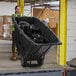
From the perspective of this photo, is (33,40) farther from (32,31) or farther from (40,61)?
(40,61)

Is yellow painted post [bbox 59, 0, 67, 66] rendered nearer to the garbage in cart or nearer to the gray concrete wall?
the gray concrete wall

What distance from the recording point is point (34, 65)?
6.32 metres

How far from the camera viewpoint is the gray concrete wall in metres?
7.79

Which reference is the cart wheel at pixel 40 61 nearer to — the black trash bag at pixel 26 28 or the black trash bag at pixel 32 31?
the black trash bag at pixel 32 31

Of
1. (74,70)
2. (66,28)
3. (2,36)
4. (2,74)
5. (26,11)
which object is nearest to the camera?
(2,74)

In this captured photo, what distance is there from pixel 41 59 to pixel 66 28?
1878 millimetres

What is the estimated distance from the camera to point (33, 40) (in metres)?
5.78

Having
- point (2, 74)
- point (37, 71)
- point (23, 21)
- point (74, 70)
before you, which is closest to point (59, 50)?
point (74, 70)

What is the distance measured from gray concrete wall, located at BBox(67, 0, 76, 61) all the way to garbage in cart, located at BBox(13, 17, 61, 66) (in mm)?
1566

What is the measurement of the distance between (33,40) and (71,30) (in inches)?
96.4

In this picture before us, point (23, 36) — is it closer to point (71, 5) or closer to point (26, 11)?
point (71, 5)

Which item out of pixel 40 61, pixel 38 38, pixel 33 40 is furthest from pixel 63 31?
pixel 33 40

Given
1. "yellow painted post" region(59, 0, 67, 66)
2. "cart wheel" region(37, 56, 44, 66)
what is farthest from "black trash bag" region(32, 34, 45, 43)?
"yellow painted post" region(59, 0, 67, 66)

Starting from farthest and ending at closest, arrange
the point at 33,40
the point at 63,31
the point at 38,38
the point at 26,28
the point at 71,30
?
1. the point at 71,30
2. the point at 63,31
3. the point at 26,28
4. the point at 38,38
5. the point at 33,40
